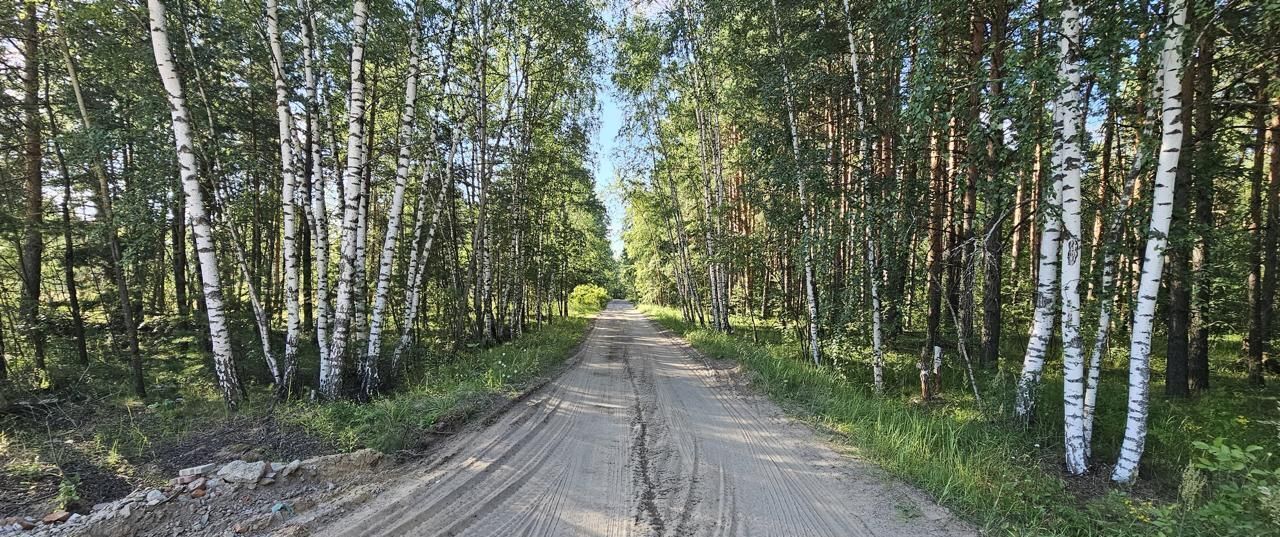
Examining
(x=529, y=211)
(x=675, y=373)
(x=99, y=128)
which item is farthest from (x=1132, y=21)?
(x=529, y=211)

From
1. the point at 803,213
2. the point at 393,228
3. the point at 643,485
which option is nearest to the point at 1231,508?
the point at 643,485

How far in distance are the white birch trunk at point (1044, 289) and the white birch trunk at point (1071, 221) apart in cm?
8

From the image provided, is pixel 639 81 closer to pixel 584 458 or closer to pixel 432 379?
pixel 432 379

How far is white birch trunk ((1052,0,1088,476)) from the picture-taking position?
457cm

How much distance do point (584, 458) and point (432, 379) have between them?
14.9ft

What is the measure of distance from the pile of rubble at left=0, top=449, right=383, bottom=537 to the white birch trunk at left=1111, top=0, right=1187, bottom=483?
7409mm

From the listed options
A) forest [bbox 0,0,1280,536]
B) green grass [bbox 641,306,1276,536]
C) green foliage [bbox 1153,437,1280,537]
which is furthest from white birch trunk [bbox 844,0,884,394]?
green foliage [bbox 1153,437,1280,537]

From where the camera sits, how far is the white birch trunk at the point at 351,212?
641 centimetres

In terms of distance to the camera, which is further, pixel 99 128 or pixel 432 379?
pixel 432 379

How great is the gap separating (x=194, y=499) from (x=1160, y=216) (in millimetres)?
8308

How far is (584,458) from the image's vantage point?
4.93 meters

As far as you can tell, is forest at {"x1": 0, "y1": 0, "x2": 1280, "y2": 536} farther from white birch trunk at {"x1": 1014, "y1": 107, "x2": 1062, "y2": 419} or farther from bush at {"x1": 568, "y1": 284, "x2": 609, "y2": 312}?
bush at {"x1": 568, "y1": 284, "x2": 609, "y2": 312}

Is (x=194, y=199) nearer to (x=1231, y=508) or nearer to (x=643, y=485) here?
(x=643, y=485)

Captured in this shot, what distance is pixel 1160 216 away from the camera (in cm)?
427
